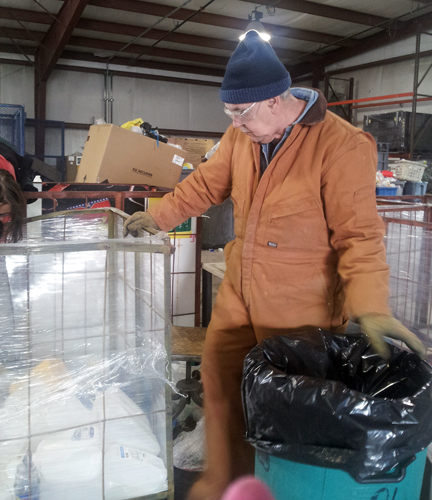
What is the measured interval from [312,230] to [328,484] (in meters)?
0.77

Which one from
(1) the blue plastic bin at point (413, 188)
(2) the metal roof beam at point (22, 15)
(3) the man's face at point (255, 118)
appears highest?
(2) the metal roof beam at point (22, 15)

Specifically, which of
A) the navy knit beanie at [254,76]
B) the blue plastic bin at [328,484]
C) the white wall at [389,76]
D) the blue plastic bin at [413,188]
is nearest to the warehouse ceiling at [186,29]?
the white wall at [389,76]

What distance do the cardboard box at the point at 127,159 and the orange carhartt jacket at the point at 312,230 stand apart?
1.66m

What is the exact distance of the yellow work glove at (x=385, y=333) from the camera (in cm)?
126

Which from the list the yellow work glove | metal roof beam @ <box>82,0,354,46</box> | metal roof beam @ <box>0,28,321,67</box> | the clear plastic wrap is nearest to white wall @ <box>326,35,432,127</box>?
metal roof beam @ <box>82,0,354,46</box>

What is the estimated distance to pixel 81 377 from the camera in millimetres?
1406

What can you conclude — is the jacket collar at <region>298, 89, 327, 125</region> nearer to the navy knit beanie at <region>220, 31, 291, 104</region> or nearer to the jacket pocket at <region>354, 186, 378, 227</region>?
the navy knit beanie at <region>220, 31, 291, 104</region>

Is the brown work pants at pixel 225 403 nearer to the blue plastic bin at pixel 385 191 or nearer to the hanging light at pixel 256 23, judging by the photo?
the blue plastic bin at pixel 385 191

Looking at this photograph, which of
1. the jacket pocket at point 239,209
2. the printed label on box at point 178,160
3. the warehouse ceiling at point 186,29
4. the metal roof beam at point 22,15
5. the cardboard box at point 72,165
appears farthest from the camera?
the cardboard box at point 72,165

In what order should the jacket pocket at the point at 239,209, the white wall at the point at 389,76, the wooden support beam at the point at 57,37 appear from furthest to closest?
the white wall at the point at 389,76 < the wooden support beam at the point at 57,37 < the jacket pocket at the point at 239,209

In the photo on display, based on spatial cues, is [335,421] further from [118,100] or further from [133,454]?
[118,100]

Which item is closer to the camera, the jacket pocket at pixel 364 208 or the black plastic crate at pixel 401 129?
the jacket pocket at pixel 364 208

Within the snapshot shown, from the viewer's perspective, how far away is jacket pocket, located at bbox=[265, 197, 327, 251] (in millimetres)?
1516

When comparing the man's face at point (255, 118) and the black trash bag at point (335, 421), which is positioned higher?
the man's face at point (255, 118)
